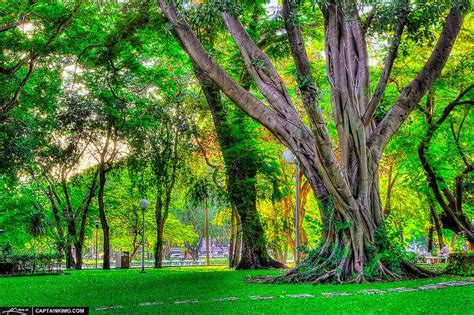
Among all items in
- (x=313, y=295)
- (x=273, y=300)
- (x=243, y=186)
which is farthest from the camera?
(x=243, y=186)

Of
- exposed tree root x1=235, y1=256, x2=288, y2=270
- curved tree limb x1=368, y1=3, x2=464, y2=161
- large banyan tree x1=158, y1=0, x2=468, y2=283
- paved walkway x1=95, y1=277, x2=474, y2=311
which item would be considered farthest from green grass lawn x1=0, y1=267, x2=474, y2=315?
exposed tree root x1=235, y1=256, x2=288, y2=270

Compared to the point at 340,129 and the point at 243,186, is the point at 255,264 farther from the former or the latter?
the point at 340,129

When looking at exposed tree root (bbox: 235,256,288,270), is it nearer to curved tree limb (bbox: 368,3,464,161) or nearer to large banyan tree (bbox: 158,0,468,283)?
large banyan tree (bbox: 158,0,468,283)

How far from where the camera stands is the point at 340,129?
1133 centimetres

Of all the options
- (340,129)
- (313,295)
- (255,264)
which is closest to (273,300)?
(313,295)

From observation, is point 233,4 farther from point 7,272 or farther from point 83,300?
point 7,272

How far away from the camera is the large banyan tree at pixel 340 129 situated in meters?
10.9

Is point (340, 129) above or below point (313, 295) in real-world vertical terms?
above

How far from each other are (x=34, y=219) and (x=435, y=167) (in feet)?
56.4

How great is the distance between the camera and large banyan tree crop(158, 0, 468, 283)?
428 inches

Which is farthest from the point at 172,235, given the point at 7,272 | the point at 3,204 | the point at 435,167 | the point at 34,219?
the point at 435,167

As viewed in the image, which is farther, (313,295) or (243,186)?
(243,186)

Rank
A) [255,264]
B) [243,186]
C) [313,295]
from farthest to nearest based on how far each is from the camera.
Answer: [255,264] → [243,186] → [313,295]

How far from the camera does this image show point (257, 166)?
669 inches
